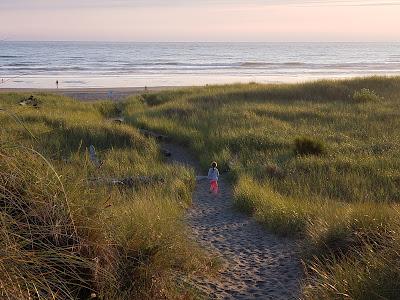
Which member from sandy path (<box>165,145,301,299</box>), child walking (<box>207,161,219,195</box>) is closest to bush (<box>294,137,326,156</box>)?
child walking (<box>207,161,219,195</box>)

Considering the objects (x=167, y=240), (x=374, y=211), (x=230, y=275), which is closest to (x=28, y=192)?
(x=167, y=240)

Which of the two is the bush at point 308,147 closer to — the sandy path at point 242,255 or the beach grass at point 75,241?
the sandy path at point 242,255

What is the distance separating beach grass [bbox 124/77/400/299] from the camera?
571cm

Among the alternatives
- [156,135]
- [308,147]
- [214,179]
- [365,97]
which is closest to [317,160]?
[308,147]

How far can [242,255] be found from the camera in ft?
24.9

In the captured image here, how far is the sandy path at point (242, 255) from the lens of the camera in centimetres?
618

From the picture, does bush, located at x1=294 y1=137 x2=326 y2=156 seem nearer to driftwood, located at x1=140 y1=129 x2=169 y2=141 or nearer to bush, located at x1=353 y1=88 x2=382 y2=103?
driftwood, located at x1=140 y1=129 x2=169 y2=141

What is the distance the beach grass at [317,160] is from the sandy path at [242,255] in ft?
0.85

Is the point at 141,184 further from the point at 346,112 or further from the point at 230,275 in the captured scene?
the point at 346,112

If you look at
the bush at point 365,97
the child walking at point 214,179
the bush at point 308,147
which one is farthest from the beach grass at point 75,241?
the bush at point 365,97

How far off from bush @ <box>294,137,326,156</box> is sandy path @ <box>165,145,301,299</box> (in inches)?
170

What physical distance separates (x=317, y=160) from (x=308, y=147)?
131cm

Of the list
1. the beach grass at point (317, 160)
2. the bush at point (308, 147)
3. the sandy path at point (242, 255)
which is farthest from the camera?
the bush at point (308, 147)

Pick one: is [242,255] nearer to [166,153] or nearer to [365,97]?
[166,153]
